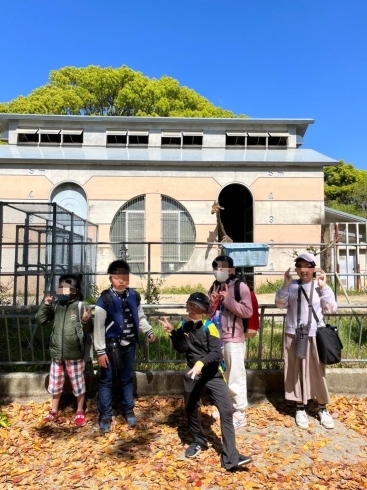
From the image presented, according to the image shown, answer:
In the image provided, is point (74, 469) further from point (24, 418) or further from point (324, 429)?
point (324, 429)

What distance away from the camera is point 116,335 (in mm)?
3646

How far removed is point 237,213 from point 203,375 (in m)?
16.5

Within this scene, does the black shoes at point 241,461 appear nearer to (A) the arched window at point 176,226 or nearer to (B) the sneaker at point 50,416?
(B) the sneaker at point 50,416

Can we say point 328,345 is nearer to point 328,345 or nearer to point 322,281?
point 328,345

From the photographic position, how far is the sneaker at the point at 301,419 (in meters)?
3.83

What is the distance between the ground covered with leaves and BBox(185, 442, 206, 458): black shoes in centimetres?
6

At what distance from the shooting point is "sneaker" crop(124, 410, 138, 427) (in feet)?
12.6

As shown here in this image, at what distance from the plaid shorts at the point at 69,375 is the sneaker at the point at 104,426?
1.31 ft

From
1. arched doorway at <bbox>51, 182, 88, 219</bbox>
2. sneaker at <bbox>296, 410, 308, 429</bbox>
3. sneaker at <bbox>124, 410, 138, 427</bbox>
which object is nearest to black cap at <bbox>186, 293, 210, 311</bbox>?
sneaker at <bbox>124, 410, 138, 427</bbox>

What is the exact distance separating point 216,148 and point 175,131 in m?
2.07

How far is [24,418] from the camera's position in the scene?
4070 millimetres

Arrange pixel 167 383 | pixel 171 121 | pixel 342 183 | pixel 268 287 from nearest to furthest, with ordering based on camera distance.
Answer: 1. pixel 167 383
2. pixel 268 287
3. pixel 171 121
4. pixel 342 183

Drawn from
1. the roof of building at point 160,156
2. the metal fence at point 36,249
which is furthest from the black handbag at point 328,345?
the roof of building at point 160,156

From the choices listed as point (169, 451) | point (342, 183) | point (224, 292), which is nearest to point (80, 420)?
point (169, 451)
